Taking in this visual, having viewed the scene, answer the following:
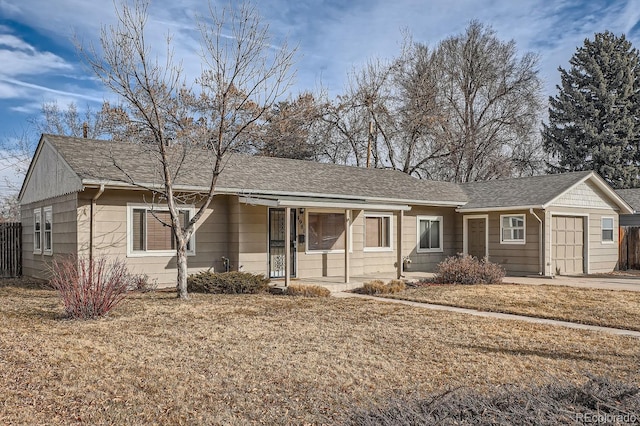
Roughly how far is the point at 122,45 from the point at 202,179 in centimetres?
428

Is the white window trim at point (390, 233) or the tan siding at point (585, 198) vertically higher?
the tan siding at point (585, 198)

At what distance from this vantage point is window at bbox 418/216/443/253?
1839cm

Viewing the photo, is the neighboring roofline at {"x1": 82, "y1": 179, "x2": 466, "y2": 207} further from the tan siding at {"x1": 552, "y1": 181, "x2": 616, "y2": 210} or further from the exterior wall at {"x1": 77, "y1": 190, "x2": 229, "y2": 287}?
the tan siding at {"x1": 552, "y1": 181, "x2": 616, "y2": 210}

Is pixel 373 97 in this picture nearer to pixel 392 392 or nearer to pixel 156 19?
pixel 156 19

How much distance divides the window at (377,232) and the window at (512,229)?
412cm

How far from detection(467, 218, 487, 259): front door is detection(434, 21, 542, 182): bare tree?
1269 cm

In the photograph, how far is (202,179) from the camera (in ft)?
45.1

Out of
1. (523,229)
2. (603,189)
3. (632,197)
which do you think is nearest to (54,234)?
(523,229)

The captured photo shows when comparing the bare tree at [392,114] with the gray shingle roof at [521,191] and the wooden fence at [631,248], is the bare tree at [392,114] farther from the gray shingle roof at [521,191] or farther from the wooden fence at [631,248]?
the wooden fence at [631,248]

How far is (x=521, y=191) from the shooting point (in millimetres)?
18516

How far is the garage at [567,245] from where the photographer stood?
17.3m

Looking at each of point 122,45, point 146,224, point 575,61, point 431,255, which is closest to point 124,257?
point 146,224

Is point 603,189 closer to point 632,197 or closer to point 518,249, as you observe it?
point 518,249

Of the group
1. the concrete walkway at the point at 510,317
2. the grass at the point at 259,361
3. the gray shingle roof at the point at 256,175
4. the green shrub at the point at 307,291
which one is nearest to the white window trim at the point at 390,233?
the gray shingle roof at the point at 256,175
